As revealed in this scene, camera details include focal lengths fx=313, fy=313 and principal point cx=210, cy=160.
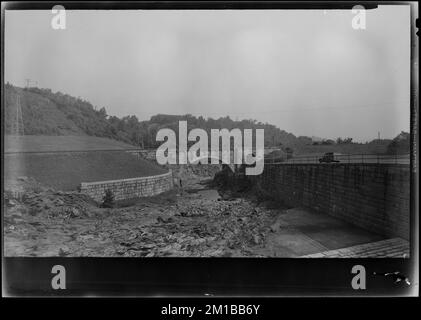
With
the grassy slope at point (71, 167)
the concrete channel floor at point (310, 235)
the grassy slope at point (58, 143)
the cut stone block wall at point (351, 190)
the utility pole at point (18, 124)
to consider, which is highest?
the utility pole at point (18, 124)

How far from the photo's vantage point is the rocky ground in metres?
2.82

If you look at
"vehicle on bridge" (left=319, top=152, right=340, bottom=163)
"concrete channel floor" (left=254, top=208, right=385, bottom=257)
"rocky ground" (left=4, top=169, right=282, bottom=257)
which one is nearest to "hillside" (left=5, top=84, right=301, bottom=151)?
"vehicle on bridge" (left=319, top=152, right=340, bottom=163)

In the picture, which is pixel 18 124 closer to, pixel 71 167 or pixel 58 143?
pixel 58 143

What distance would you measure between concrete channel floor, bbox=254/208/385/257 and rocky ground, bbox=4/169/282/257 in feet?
0.31

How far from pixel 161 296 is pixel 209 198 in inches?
38.6

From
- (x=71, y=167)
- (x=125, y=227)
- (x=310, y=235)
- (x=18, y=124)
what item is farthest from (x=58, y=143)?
(x=310, y=235)

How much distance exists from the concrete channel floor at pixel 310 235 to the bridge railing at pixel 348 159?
483mm

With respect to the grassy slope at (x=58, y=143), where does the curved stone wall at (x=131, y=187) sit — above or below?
below

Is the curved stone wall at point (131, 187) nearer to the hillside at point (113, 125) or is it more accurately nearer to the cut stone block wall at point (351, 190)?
the hillside at point (113, 125)

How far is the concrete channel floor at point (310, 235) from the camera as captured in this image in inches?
111

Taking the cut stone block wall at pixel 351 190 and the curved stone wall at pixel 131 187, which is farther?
the curved stone wall at pixel 131 187

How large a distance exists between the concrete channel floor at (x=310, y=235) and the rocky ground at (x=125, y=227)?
0.09 meters

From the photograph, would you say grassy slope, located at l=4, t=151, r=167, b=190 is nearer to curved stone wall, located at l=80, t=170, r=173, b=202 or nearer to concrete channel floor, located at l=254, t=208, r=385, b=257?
curved stone wall, located at l=80, t=170, r=173, b=202

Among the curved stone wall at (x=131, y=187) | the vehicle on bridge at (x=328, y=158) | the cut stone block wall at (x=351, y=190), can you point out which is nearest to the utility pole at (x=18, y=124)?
the curved stone wall at (x=131, y=187)
